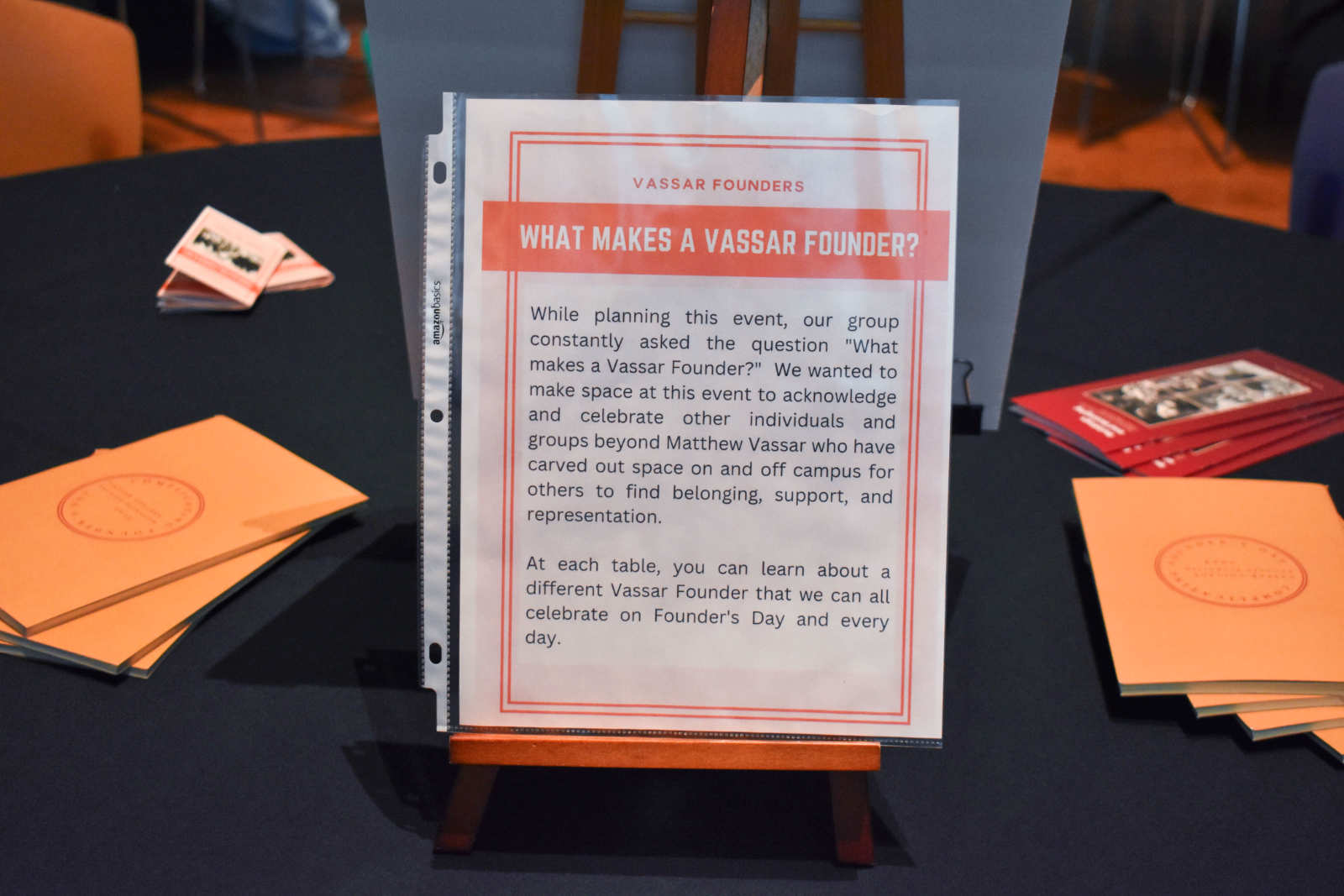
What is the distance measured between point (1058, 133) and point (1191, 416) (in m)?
3.74

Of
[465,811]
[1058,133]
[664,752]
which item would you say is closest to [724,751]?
[664,752]

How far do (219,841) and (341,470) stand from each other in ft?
1.61

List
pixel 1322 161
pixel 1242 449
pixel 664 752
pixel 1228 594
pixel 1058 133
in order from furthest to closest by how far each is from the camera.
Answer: pixel 1058 133 → pixel 1322 161 → pixel 1242 449 → pixel 1228 594 → pixel 664 752

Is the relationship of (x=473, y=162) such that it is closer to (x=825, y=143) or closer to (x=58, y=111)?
(x=825, y=143)

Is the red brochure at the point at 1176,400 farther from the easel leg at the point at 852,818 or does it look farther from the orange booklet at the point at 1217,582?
the easel leg at the point at 852,818

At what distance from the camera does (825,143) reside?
713 millimetres

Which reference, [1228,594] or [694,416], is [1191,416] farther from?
[694,416]

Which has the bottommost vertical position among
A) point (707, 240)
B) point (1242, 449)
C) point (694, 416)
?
point (1242, 449)

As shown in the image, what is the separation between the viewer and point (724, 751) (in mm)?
712

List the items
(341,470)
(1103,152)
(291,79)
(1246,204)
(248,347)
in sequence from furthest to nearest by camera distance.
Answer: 1. (291,79)
2. (1103,152)
3. (1246,204)
4. (248,347)
5. (341,470)

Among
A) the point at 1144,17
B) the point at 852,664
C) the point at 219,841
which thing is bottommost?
the point at 219,841

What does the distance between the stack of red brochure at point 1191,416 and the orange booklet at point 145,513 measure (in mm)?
787

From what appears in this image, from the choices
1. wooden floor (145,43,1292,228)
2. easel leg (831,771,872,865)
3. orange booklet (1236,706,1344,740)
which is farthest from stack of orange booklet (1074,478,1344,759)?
wooden floor (145,43,1292,228)

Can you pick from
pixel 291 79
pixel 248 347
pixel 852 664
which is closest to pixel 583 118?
pixel 852 664
